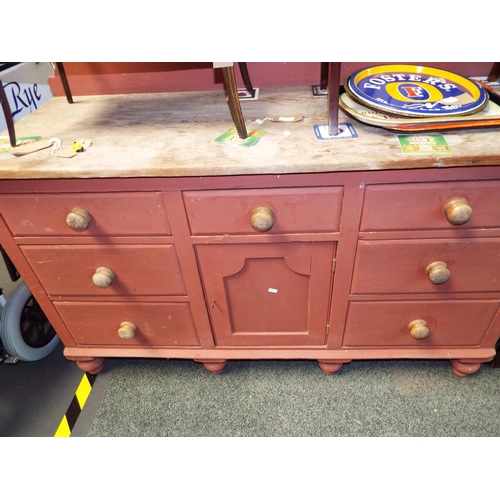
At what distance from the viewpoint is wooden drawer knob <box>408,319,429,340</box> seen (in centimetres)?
119

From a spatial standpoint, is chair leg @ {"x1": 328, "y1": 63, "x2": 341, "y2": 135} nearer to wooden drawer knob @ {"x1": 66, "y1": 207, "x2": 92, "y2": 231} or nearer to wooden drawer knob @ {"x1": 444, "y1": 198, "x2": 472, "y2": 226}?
wooden drawer knob @ {"x1": 444, "y1": 198, "x2": 472, "y2": 226}

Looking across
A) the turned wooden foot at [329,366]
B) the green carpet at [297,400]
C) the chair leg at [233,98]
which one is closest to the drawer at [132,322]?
the green carpet at [297,400]

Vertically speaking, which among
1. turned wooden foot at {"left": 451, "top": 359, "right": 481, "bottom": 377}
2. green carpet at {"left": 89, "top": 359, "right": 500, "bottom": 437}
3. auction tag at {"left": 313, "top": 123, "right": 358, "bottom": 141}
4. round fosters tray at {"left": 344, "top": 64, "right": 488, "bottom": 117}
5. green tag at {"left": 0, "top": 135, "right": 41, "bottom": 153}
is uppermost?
round fosters tray at {"left": 344, "top": 64, "right": 488, "bottom": 117}

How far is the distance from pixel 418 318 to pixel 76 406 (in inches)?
51.7

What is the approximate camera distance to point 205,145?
988mm

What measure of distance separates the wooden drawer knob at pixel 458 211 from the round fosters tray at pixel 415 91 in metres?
0.24

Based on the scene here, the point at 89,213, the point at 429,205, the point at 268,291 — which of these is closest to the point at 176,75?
the point at 89,213

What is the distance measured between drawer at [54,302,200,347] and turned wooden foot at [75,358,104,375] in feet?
0.33

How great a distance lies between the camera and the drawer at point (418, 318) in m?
1.18

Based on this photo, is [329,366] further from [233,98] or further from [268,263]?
[233,98]

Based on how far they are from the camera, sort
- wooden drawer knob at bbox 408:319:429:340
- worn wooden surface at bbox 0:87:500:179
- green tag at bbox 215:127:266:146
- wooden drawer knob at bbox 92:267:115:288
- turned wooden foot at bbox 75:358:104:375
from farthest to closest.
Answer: turned wooden foot at bbox 75:358:104:375 < wooden drawer knob at bbox 408:319:429:340 < wooden drawer knob at bbox 92:267:115:288 < green tag at bbox 215:127:266:146 < worn wooden surface at bbox 0:87:500:179

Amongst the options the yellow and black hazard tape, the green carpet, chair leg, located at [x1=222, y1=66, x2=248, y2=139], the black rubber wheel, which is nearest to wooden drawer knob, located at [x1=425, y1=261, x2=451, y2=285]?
the green carpet

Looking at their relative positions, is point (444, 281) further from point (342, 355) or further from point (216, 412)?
point (216, 412)

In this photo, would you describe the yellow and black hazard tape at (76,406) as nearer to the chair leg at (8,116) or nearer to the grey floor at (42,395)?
the grey floor at (42,395)
